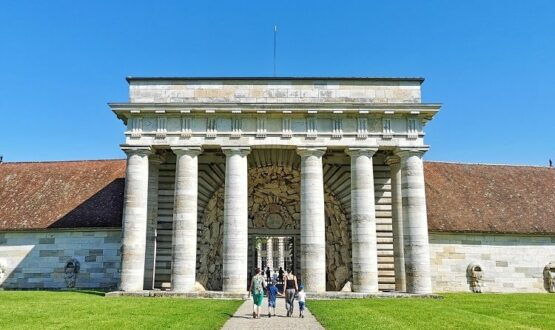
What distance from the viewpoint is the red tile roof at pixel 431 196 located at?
29.0m

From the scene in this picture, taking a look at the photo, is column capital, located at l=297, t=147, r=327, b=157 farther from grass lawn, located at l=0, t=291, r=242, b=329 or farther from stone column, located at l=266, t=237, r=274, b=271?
stone column, located at l=266, t=237, r=274, b=271

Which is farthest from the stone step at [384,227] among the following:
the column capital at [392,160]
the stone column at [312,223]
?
the stone column at [312,223]

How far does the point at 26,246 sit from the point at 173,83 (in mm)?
13666

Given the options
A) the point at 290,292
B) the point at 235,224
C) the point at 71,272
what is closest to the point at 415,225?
the point at 235,224

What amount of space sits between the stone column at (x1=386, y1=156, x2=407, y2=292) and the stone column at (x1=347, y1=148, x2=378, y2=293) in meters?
2.38

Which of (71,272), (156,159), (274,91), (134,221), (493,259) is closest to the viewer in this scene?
(134,221)

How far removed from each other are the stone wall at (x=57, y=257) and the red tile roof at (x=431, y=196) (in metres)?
0.69

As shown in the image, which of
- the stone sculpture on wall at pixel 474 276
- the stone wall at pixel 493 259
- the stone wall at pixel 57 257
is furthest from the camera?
the stone wall at pixel 57 257

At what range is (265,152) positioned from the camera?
89.2ft

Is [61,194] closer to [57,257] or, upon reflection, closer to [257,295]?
[57,257]

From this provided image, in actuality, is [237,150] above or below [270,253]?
above

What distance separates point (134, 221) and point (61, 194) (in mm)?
10602

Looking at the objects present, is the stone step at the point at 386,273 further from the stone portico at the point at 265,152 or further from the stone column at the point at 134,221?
the stone column at the point at 134,221

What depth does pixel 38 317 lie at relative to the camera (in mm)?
14484
